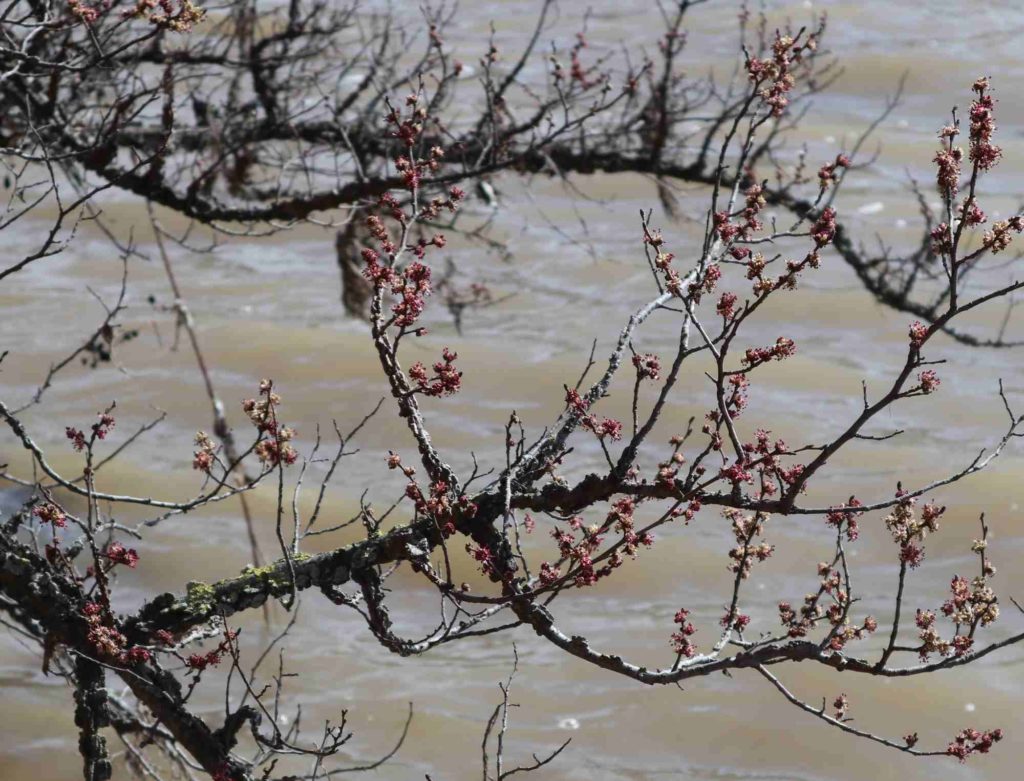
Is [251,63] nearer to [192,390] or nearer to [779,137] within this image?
[192,390]

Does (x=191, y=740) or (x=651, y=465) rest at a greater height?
(x=651, y=465)

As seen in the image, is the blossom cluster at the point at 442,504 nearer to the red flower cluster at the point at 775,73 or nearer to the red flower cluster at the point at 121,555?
the red flower cluster at the point at 121,555

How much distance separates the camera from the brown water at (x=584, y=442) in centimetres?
838

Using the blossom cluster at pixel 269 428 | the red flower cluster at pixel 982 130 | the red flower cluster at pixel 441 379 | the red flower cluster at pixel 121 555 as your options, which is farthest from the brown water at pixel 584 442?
the red flower cluster at pixel 982 130

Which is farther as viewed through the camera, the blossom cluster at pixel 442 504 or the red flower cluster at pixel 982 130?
the blossom cluster at pixel 442 504

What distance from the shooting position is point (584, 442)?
457 inches

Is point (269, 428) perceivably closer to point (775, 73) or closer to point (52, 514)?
point (52, 514)

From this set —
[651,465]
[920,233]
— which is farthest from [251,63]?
[920,233]

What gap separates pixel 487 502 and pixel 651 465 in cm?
805

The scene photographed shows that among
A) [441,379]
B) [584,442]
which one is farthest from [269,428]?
[584,442]

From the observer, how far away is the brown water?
838cm

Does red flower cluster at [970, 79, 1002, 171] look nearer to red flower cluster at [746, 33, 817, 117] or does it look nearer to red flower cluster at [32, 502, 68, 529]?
red flower cluster at [746, 33, 817, 117]

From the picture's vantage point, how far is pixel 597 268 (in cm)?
1434

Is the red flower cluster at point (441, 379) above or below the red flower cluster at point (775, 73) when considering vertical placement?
below
